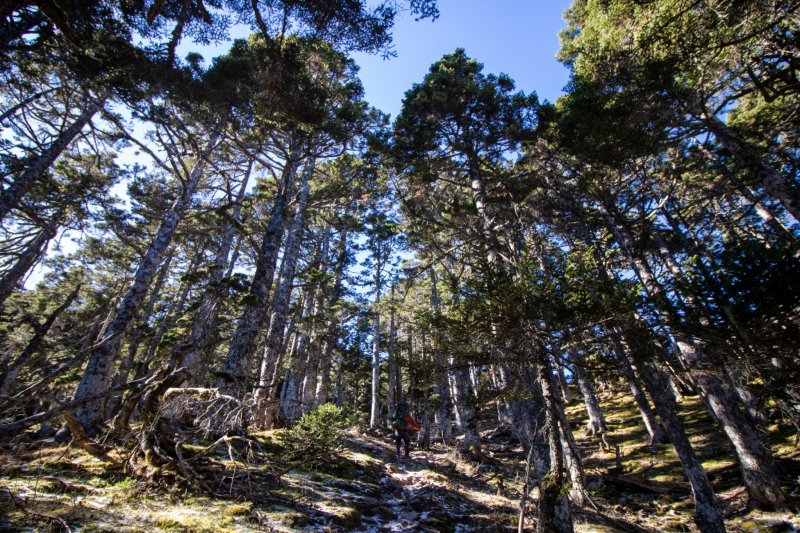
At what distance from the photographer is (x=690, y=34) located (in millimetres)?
7434

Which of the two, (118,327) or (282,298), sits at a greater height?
(282,298)

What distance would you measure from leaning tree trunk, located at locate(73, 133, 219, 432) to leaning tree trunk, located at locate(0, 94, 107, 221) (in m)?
3.29

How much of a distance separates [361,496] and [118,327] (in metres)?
8.32

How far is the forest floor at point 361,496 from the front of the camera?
3.61 metres

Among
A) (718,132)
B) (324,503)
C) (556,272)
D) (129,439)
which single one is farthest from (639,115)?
(129,439)

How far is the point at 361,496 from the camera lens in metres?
6.21

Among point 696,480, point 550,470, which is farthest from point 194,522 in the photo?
point 696,480

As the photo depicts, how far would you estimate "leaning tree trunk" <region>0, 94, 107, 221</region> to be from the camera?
9.19 meters

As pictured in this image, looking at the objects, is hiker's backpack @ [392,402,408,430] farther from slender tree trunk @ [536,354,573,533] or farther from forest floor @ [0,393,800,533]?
slender tree trunk @ [536,354,573,533]

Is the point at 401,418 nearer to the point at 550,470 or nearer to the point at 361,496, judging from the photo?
the point at 361,496

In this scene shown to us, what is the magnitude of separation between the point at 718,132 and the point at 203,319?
13500mm

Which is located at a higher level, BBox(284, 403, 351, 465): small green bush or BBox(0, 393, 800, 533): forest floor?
BBox(284, 403, 351, 465): small green bush

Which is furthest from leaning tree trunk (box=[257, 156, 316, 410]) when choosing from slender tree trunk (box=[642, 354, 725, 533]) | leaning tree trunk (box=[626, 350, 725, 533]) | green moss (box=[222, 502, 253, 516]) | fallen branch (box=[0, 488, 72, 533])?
slender tree trunk (box=[642, 354, 725, 533])

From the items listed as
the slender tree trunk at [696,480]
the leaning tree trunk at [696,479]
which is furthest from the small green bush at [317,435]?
the slender tree trunk at [696,480]
